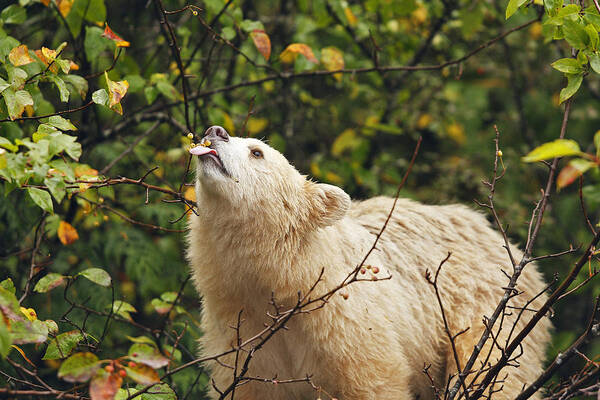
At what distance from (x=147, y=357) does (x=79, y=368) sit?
0.88 ft

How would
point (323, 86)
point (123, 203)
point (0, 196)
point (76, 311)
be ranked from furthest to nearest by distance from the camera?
point (323, 86) → point (123, 203) → point (76, 311) → point (0, 196)

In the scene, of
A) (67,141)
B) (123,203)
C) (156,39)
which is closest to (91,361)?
(67,141)

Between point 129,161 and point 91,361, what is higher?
point 91,361

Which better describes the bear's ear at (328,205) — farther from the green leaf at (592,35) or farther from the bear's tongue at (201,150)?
the green leaf at (592,35)

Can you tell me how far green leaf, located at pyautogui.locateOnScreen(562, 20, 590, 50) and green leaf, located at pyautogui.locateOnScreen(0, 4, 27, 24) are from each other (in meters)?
3.37

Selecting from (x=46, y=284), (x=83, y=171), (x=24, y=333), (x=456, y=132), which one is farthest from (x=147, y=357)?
(x=456, y=132)

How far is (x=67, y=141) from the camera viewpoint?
9.04ft

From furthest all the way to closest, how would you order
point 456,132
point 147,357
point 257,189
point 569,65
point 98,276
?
1. point 456,132
2. point 257,189
3. point 98,276
4. point 569,65
5. point 147,357

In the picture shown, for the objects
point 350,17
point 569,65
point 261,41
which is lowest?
point 261,41

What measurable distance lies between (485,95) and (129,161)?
4770mm

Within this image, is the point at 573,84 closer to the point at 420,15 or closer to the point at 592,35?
the point at 592,35

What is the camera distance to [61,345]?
336 cm

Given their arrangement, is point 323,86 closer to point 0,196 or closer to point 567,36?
point 0,196

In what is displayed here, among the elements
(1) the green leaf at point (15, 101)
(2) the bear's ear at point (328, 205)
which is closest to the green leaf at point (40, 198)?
(1) the green leaf at point (15, 101)
